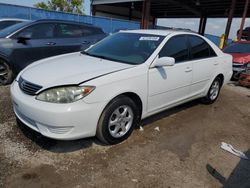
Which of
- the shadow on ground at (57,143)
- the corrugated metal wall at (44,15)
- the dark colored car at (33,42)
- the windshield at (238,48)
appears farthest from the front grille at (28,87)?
the corrugated metal wall at (44,15)

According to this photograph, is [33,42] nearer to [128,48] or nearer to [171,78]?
[128,48]

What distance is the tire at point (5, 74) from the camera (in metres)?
5.58

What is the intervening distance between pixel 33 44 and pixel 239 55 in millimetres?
7327

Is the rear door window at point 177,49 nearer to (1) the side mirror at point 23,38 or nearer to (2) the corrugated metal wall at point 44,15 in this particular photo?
(1) the side mirror at point 23,38

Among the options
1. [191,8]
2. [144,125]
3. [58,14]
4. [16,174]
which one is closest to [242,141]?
[144,125]

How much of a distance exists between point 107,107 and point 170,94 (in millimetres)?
1355

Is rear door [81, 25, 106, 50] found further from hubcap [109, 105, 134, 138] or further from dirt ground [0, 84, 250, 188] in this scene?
hubcap [109, 105, 134, 138]

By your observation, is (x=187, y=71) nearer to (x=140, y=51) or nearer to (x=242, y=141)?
(x=140, y=51)

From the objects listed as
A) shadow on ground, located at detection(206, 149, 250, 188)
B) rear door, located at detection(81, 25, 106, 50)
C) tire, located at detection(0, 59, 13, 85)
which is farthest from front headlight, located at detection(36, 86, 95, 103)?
rear door, located at detection(81, 25, 106, 50)

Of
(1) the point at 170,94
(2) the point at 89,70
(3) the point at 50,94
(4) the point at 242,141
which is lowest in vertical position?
(4) the point at 242,141

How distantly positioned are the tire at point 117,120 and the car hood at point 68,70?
1.44ft

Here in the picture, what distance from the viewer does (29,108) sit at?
2863 mm

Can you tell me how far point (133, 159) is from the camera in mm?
3080

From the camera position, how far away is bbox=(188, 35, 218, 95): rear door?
4.52 m
